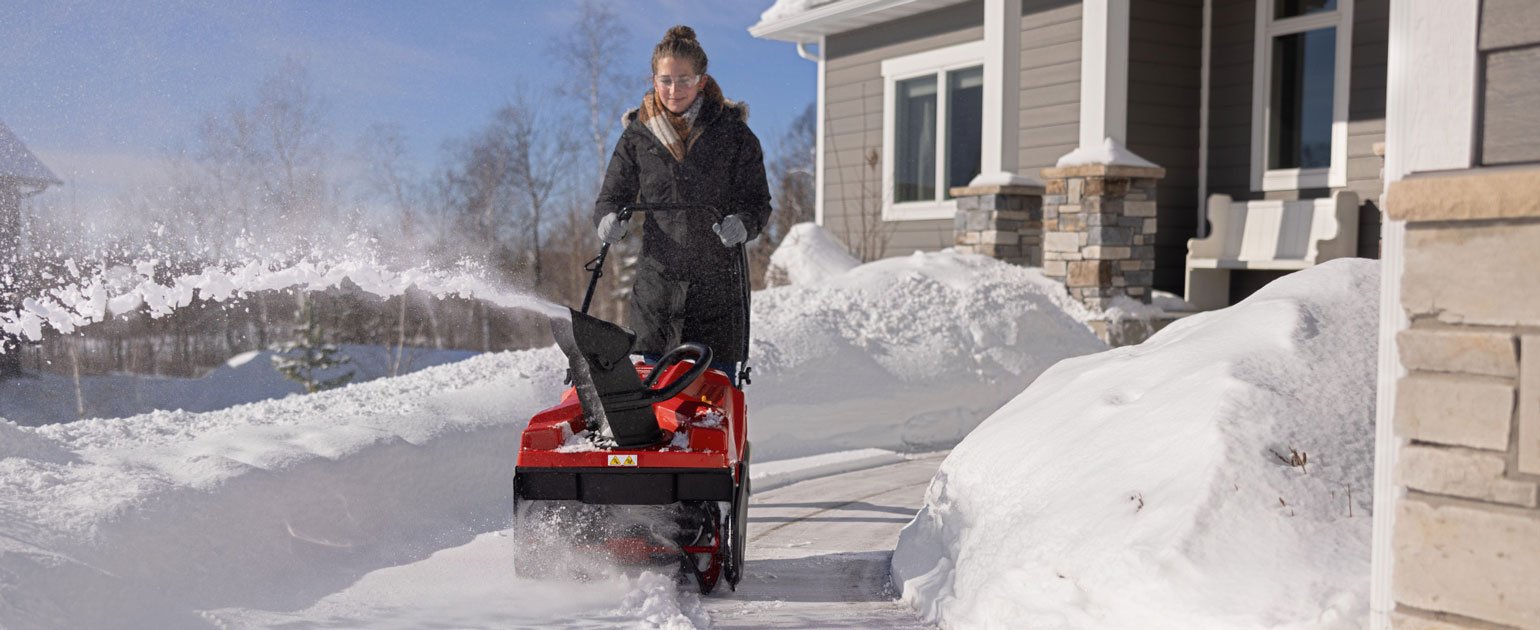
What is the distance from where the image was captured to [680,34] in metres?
3.96

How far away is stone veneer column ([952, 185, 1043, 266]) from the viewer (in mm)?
9055

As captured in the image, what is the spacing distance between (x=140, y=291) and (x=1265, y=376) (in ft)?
33.9

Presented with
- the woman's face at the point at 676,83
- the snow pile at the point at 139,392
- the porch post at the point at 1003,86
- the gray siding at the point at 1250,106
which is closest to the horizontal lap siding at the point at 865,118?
the porch post at the point at 1003,86

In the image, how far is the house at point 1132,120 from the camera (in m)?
8.38

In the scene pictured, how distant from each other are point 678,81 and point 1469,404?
2.68 metres

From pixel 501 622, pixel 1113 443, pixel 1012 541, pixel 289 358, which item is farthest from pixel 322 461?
pixel 289 358

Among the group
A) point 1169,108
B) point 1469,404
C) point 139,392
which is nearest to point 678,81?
point 1469,404

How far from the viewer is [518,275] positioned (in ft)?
65.9

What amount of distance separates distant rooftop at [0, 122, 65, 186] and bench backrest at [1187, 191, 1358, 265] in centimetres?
930

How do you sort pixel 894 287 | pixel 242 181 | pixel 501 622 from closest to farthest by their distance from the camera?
pixel 501 622 < pixel 894 287 < pixel 242 181

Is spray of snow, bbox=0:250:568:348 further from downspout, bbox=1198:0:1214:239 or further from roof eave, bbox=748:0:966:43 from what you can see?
downspout, bbox=1198:0:1214:239

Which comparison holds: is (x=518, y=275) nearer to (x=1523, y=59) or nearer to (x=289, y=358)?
(x=289, y=358)

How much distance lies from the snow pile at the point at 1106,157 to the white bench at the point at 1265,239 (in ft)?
3.78

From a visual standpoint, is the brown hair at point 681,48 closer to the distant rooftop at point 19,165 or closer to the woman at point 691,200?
the woman at point 691,200
